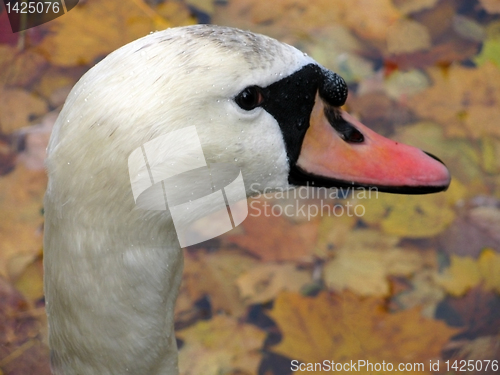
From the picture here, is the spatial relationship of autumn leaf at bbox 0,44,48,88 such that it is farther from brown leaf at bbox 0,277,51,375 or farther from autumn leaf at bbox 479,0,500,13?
autumn leaf at bbox 479,0,500,13

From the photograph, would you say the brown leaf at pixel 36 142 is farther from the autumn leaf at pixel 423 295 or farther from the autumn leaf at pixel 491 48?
the autumn leaf at pixel 491 48

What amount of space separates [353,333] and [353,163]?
111cm

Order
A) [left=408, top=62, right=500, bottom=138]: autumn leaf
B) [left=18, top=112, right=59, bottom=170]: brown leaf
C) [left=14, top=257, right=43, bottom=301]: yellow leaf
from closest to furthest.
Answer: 1. [left=14, top=257, right=43, bottom=301]: yellow leaf
2. [left=18, top=112, right=59, bottom=170]: brown leaf
3. [left=408, top=62, right=500, bottom=138]: autumn leaf

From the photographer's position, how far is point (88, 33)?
3.03 meters

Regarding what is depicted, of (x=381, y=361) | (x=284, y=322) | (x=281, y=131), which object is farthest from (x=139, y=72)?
(x=381, y=361)

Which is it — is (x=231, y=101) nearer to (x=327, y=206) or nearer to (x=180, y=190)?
(x=180, y=190)

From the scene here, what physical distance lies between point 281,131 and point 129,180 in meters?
0.36

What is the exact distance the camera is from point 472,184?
8.79 feet

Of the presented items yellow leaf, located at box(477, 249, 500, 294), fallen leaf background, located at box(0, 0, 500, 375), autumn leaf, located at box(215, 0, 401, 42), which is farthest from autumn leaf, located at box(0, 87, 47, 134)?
yellow leaf, located at box(477, 249, 500, 294)

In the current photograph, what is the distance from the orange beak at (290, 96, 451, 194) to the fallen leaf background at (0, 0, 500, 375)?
1054 millimetres

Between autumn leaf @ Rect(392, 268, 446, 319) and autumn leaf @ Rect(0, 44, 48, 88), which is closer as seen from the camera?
autumn leaf @ Rect(392, 268, 446, 319)

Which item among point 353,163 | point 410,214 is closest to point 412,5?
point 410,214

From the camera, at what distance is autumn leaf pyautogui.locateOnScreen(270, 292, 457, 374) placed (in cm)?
223

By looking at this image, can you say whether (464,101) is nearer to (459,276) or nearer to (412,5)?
(412,5)
